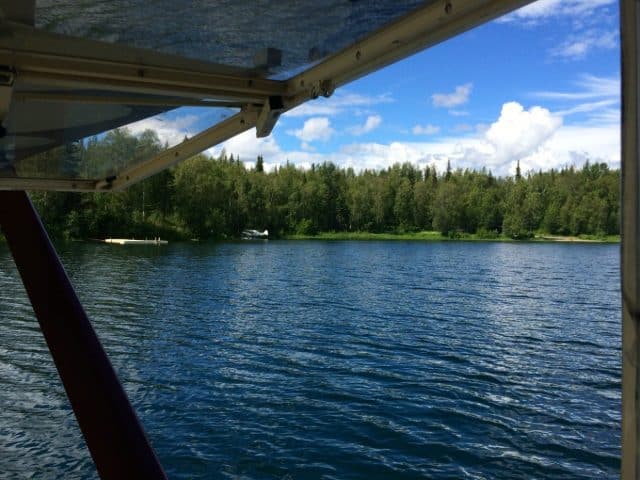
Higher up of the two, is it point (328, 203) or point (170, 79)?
point (328, 203)

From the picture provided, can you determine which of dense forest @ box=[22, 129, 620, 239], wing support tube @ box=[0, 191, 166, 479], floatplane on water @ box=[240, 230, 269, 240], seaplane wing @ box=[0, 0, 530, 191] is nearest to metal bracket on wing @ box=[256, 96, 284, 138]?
seaplane wing @ box=[0, 0, 530, 191]

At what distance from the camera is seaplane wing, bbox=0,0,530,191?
1.28 metres

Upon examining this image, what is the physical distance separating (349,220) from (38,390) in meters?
68.1

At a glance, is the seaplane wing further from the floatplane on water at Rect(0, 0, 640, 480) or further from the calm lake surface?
the calm lake surface

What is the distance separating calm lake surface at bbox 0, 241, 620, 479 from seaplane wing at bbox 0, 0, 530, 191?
16.9 ft

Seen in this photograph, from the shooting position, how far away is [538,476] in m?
6.78

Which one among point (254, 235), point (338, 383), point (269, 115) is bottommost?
point (338, 383)

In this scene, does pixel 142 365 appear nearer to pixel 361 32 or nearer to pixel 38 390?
pixel 38 390

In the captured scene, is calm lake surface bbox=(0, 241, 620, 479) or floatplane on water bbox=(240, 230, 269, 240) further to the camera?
floatplane on water bbox=(240, 230, 269, 240)

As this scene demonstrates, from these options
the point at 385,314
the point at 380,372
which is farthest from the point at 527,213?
the point at 380,372

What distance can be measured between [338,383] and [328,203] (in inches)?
2622

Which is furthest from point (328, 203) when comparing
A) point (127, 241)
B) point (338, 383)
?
point (338, 383)

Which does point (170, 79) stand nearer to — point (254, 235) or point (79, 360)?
point (79, 360)

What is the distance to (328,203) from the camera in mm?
76062
